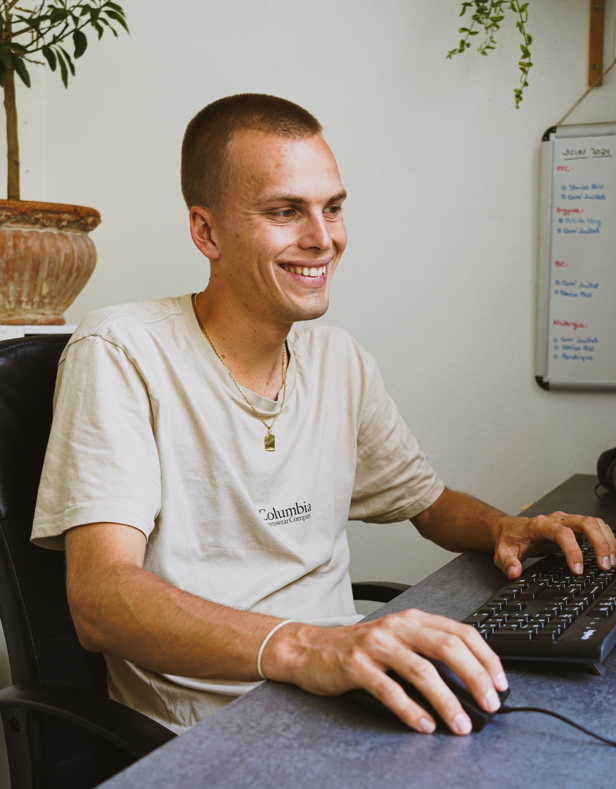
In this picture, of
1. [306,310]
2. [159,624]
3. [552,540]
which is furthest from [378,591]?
[159,624]

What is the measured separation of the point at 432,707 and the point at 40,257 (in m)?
1.37

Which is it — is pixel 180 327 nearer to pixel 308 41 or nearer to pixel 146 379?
pixel 146 379

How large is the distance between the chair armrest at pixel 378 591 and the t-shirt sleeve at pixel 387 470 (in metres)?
0.15

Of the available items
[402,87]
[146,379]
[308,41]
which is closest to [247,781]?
[146,379]

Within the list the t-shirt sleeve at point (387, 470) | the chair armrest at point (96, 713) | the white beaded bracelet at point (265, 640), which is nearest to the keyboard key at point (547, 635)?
the white beaded bracelet at point (265, 640)

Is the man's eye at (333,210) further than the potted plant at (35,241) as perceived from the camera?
No

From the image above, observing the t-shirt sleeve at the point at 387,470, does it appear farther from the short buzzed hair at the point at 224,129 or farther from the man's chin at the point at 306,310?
the short buzzed hair at the point at 224,129

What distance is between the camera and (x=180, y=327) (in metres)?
1.22

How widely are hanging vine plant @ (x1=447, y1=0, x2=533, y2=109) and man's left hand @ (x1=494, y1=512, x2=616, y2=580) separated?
1055mm

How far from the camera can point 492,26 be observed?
5.74 ft

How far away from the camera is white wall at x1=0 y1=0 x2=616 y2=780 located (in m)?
1.88

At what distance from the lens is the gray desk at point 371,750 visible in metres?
0.54

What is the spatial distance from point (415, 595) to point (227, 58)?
1.64m

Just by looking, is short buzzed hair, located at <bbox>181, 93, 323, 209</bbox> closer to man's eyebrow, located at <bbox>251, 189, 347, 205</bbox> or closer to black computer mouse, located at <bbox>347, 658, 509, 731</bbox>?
man's eyebrow, located at <bbox>251, 189, 347, 205</bbox>
